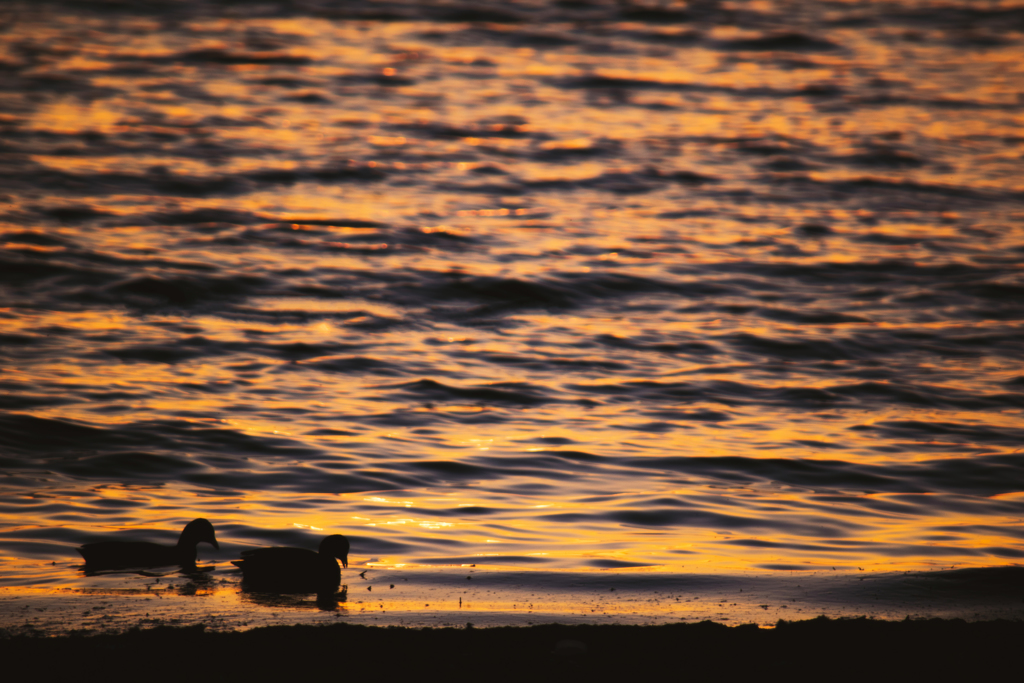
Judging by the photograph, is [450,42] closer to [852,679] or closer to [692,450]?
[692,450]

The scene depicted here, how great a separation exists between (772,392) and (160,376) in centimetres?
773

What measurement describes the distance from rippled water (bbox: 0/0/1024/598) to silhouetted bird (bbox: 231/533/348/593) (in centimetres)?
93

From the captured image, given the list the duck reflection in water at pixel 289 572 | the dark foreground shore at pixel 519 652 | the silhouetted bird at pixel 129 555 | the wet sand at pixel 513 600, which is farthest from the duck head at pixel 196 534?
the dark foreground shore at pixel 519 652

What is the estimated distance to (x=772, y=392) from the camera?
1394 cm

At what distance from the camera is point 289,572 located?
7430 mm

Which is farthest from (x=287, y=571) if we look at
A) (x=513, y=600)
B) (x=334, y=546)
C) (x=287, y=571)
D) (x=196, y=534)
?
(x=513, y=600)

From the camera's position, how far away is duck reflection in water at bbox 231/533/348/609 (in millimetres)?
7438

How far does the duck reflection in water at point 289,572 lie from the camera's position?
744cm

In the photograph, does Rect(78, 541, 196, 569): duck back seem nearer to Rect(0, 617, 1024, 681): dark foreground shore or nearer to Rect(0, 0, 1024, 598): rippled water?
Rect(0, 0, 1024, 598): rippled water

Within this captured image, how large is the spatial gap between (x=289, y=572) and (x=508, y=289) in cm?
1104

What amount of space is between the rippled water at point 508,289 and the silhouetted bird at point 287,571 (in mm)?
927

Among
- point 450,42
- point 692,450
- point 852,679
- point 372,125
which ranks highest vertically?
point 450,42

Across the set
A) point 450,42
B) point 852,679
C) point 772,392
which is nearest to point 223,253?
point 772,392

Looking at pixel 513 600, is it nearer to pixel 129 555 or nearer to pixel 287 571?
pixel 287 571
